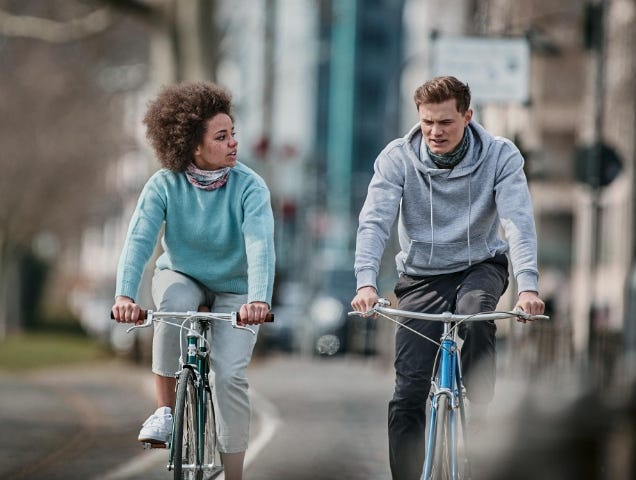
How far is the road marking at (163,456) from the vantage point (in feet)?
30.4

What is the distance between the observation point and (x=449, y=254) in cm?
700

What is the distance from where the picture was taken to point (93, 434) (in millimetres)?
12391

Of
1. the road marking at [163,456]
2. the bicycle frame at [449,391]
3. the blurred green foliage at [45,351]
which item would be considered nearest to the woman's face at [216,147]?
the bicycle frame at [449,391]

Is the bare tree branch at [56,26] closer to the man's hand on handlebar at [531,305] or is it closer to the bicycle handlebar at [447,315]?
the bicycle handlebar at [447,315]

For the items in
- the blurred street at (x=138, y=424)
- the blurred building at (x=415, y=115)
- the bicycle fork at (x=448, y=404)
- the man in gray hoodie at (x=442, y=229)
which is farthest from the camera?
the blurred building at (x=415, y=115)

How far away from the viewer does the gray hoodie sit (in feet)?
22.7

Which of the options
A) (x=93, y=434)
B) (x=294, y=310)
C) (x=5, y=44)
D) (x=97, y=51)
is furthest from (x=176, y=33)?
(x=294, y=310)

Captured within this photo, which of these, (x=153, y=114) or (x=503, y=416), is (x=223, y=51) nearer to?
(x=503, y=416)

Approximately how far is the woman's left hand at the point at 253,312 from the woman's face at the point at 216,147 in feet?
2.22

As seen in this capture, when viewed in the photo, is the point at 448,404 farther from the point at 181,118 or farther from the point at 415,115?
the point at 415,115

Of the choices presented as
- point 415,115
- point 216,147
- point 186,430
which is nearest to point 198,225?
point 216,147

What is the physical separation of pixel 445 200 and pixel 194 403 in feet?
4.26

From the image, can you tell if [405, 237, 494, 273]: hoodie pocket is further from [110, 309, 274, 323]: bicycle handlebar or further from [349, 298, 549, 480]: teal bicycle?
[110, 309, 274, 323]: bicycle handlebar

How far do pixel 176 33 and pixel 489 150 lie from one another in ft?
49.5
